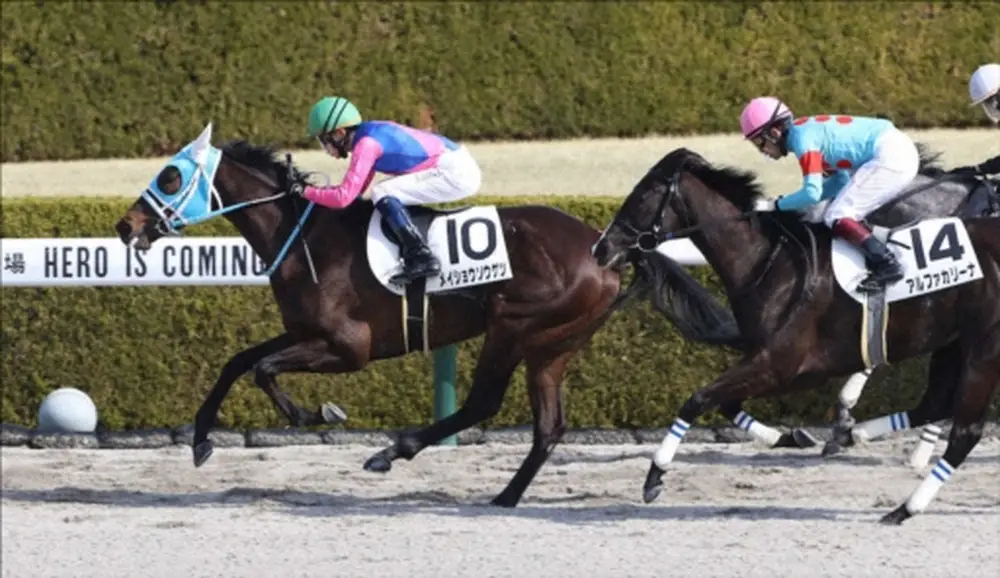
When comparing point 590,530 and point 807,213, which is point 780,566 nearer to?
point 590,530

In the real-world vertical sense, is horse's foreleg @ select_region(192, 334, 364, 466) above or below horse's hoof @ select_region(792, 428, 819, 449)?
above

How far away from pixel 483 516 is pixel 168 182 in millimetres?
1910

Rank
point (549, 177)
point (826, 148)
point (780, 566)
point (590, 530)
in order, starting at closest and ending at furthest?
1. point (780, 566)
2. point (590, 530)
3. point (826, 148)
4. point (549, 177)

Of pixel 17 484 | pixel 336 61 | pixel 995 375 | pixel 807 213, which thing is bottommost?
pixel 17 484

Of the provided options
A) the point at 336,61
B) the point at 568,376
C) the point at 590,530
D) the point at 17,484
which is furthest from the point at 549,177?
the point at 590,530

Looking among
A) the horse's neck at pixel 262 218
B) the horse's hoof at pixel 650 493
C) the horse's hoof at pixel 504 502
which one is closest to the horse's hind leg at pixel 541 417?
the horse's hoof at pixel 504 502

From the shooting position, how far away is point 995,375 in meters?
7.55

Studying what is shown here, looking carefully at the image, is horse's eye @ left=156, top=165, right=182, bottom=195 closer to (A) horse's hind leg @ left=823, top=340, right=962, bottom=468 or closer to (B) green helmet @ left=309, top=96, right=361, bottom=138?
(B) green helmet @ left=309, top=96, right=361, bottom=138

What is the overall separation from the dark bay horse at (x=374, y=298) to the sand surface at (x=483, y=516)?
1.30 ft

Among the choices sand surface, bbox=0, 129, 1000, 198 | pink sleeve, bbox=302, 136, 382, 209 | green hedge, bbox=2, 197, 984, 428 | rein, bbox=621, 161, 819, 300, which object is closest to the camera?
Answer: rein, bbox=621, 161, 819, 300

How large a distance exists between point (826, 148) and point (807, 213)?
27 cm

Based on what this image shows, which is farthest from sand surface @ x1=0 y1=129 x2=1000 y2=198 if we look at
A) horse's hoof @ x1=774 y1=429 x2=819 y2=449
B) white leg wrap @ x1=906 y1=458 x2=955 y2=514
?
white leg wrap @ x1=906 y1=458 x2=955 y2=514

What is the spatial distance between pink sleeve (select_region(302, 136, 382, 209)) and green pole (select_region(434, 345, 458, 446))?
1453mm

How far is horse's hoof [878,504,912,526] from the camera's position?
7.41 m
